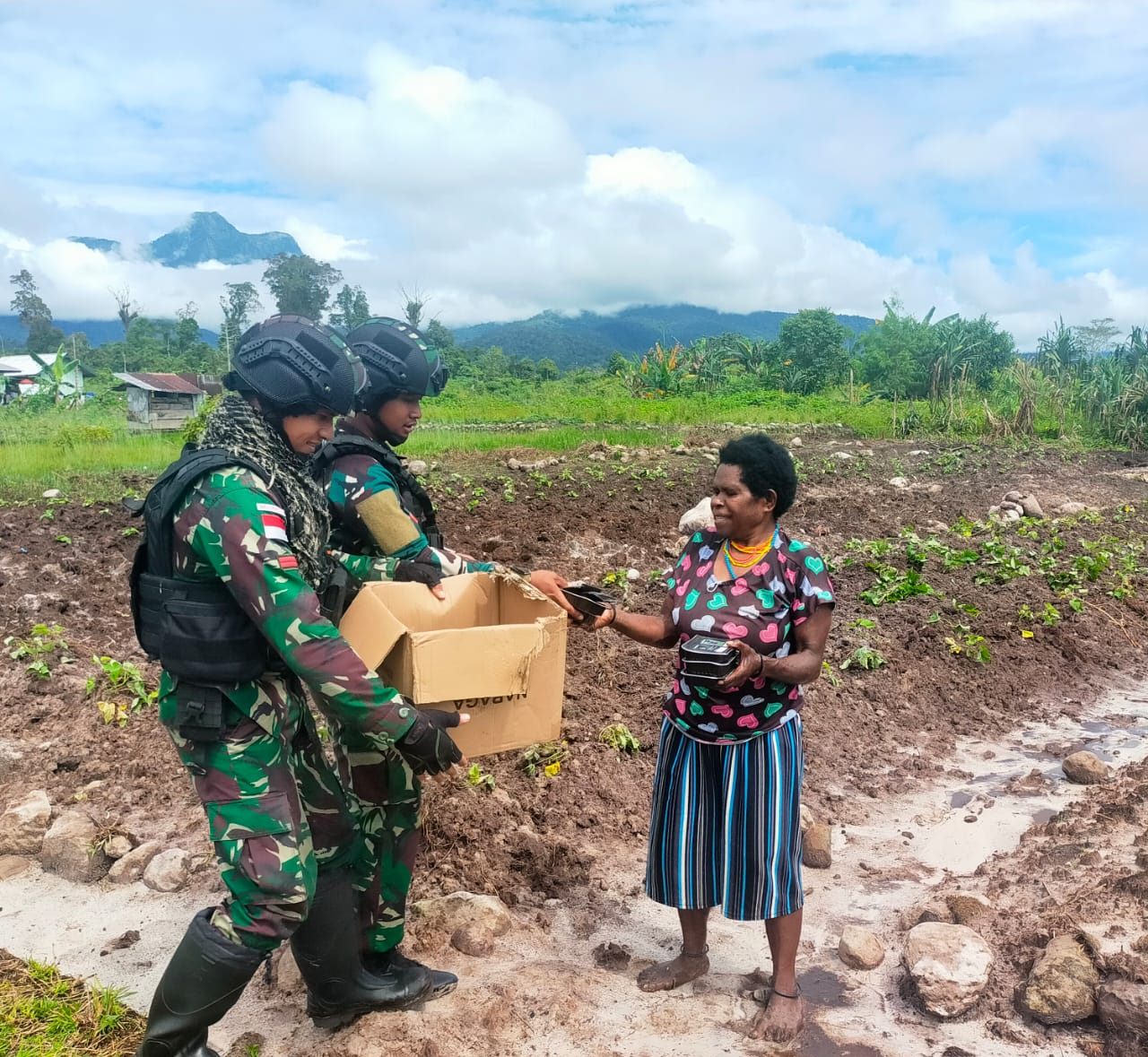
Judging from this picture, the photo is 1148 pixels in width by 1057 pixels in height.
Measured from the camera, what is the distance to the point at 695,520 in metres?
A: 9.45

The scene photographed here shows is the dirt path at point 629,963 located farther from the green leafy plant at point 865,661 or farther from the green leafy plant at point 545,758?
the green leafy plant at point 865,661

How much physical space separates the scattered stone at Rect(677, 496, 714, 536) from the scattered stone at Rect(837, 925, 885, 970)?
5.89m

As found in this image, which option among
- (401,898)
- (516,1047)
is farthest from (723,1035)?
(401,898)

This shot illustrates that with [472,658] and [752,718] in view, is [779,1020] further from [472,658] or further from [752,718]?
[472,658]

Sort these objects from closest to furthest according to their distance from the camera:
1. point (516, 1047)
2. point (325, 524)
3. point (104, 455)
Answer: point (325, 524), point (516, 1047), point (104, 455)

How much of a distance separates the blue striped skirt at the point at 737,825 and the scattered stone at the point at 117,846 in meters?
2.22

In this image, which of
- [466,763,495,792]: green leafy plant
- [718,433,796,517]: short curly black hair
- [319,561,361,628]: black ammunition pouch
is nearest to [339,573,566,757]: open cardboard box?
[319,561,361,628]: black ammunition pouch

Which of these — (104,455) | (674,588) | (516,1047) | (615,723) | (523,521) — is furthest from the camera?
(104,455)

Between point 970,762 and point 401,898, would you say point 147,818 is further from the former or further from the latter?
point 970,762

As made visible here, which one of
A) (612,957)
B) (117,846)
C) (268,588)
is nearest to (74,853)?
(117,846)

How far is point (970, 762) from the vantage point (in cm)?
504

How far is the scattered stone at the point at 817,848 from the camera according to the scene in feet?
12.8

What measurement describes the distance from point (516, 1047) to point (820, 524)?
27.1 feet

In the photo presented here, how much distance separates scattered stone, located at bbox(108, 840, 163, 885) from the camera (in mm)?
3646
